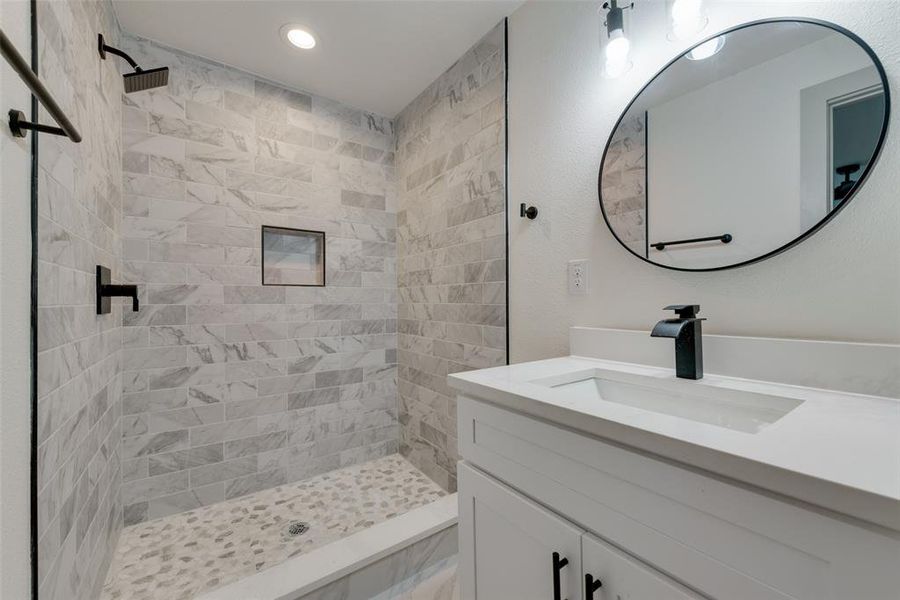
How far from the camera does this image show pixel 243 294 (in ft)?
6.64

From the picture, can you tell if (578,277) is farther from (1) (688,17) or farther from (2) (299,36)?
(2) (299,36)

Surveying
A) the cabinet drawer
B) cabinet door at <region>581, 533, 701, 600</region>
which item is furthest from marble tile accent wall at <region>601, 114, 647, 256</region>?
cabinet door at <region>581, 533, 701, 600</region>

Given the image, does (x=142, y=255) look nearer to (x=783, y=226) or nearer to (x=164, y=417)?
(x=164, y=417)

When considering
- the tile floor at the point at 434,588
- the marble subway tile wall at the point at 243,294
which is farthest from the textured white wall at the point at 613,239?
the marble subway tile wall at the point at 243,294

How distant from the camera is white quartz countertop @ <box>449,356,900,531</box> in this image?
0.40m

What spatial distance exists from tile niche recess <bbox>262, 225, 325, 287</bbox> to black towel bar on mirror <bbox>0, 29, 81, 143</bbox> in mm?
1378

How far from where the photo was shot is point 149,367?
5.88ft

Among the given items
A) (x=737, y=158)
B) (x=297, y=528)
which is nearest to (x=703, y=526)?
(x=737, y=158)

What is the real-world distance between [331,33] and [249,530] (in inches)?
97.4

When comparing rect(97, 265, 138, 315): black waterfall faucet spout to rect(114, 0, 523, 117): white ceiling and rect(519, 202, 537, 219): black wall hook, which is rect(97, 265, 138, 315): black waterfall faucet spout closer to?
rect(114, 0, 523, 117): white ceiling

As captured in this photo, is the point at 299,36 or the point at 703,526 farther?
the point at 299,36

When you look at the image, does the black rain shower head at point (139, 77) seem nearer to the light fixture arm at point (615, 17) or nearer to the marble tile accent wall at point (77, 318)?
the marble tile accent wall at point (77, 318)

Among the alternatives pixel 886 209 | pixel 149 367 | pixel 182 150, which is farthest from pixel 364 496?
pixel 886 209

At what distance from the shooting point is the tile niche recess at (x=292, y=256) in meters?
2.14
